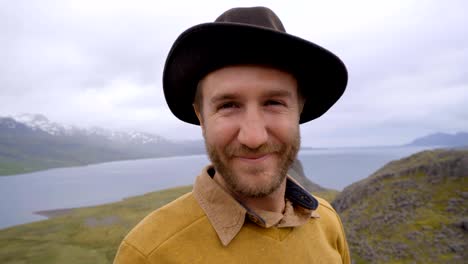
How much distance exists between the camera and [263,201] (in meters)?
2.63

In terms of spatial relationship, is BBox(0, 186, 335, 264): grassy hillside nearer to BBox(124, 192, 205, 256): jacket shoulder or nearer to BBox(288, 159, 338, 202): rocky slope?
BBox(124, 192, 205, 256): jacket shoulder

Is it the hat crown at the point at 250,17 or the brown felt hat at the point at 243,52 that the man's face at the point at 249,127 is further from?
the hat crown at the point at 250,17

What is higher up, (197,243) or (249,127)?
(249,127)

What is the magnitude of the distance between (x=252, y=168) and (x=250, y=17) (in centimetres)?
139

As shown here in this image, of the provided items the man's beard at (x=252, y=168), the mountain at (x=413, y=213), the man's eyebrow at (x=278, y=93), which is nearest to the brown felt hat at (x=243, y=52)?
the man's eyebrow at (x=278, y=93)

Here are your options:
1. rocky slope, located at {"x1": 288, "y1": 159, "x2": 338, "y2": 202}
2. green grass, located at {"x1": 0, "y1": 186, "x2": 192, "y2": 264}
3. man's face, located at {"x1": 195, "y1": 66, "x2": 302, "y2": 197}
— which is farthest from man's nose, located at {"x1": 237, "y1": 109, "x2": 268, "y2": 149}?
rocky slope, located at {"x1": 288, "y1": 159, "x2": 338, "y2": 202}

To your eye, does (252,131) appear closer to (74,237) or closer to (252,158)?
(252,158)

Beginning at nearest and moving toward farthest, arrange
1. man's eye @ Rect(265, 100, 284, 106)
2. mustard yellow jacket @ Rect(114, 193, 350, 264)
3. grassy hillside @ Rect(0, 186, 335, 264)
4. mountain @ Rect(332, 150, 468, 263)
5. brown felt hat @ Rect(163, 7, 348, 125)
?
mustard yellow jacket @ Rect(114, 193, 350, 264) → brown felt hat @ Rect(163, 7, 348, 125) → man's eye @ Rect(265, 100, 284, 106) → mountain @ Rect(332, 150, 468, 263) → grassy hillside @ Rect(0, 186, 335, 264)

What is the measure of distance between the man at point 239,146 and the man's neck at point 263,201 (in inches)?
0.5

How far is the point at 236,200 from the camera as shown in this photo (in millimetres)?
2463

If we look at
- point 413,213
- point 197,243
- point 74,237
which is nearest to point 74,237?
point 74,237

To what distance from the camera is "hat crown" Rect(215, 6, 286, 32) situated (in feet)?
8.03

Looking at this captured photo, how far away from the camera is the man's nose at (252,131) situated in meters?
2.23

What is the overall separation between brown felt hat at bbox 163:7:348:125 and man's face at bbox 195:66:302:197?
0.12 meters
